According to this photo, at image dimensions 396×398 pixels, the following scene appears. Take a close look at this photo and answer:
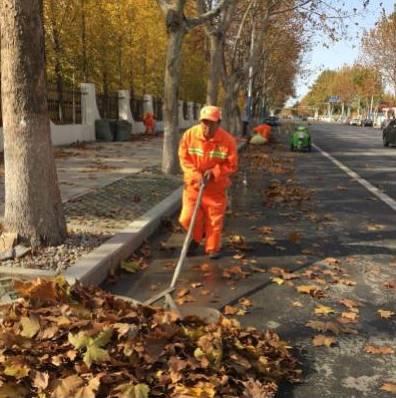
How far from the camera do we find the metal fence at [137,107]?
103 feet

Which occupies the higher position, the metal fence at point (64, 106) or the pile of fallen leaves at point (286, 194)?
the metal fence at point (64, 106)

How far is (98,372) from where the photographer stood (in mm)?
2988

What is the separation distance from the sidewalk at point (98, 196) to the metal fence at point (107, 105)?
998 cm

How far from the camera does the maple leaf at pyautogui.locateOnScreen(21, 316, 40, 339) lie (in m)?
3.20

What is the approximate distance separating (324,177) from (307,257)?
311 inches

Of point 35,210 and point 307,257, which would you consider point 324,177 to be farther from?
point 35,210

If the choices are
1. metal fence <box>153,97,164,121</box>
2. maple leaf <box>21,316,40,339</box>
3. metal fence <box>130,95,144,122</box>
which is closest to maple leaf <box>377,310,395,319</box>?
maple leaf <box>21,316,40,339</box>

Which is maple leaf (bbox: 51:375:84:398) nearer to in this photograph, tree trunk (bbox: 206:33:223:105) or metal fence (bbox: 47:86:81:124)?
tree trunk (bbox: 206:33:223:105)

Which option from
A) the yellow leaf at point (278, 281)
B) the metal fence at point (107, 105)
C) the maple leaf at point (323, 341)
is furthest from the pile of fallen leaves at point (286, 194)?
the metal fence at point (107, 105)

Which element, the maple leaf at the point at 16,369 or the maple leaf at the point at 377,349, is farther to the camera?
the maple leaf at the point at 377,349

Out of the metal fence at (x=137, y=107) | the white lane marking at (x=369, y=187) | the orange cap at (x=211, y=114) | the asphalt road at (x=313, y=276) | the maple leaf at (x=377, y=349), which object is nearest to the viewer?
the asphalt road at (x=313, y=276)

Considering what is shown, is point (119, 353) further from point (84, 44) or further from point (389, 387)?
point (84, 44)

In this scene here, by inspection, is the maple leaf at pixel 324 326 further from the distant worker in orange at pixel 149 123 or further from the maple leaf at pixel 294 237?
the distant worker in orange at pixel 149 123

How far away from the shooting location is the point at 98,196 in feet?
28.0
